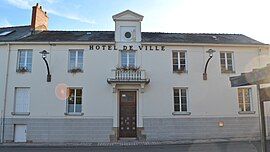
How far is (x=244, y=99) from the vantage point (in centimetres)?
1791

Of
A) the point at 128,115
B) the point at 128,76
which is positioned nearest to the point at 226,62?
the point at 128,76

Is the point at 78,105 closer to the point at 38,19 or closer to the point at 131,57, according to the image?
the point at 131,57

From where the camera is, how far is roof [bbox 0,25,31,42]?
60.2ft

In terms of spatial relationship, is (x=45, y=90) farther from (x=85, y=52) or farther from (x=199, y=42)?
(x=199, y=42)

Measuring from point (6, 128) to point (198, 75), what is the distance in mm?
11746

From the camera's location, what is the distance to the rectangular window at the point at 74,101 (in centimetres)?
1711

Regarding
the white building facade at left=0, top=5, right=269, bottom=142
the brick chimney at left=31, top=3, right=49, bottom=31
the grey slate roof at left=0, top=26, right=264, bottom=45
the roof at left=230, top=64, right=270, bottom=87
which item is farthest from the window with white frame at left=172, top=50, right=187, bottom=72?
the roof at left=230, top=64, right=270, bottom=87

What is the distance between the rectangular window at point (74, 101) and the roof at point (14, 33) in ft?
16.2

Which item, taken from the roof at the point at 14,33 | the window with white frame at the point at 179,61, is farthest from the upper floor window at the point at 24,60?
the window with white frame at the point at 179,61

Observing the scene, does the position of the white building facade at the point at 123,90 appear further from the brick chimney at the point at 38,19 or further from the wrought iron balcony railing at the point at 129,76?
the brick chimney at the point at 38,19

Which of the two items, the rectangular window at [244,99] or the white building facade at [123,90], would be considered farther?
the rectangular window at [244,99]

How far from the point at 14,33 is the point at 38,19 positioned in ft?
6.28

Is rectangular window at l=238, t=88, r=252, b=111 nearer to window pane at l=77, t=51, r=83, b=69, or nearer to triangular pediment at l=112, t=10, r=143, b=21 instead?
triangular pediment at l=112, t=10, r=143, b=21

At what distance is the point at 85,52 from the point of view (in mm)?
17578
